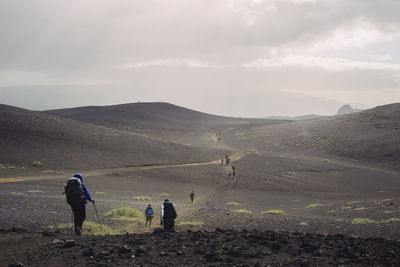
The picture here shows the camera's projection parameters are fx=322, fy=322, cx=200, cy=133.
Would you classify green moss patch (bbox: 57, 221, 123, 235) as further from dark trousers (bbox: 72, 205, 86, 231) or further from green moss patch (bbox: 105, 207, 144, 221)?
green moss patch (bbox: 105, 207, 144, 221)

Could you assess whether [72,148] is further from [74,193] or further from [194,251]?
[194,251]

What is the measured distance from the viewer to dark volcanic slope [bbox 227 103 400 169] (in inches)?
2495

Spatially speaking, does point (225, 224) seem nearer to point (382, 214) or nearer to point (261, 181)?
point (382, 214)

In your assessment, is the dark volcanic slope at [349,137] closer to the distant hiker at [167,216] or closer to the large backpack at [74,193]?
the distant hiker at [167,216]

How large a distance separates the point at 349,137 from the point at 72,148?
60918mm

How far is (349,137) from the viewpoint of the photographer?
7569 centimetres

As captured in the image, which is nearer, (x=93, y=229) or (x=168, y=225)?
(x=93, y=229)

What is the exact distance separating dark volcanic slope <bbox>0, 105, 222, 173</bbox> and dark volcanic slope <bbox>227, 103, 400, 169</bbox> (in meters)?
25.4

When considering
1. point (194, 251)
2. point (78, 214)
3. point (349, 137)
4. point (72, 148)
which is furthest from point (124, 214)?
point (349, 137)

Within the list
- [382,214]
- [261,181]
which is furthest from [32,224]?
[261,181]

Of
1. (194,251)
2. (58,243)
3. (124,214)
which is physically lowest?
(124,214)

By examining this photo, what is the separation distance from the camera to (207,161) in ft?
182

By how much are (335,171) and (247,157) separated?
1533cm

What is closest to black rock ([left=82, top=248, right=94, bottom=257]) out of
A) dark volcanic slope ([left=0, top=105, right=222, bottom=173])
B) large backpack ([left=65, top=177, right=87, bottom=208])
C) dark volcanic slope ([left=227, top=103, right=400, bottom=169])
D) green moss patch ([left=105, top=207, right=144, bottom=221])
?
large backpack ([left=65, top=177, right=87, bottom=208])
